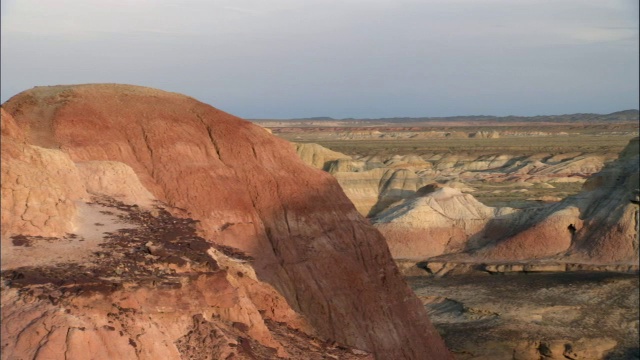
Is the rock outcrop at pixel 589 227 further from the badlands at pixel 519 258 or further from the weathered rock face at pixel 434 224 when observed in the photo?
the weathered rock face at pixel 434 224

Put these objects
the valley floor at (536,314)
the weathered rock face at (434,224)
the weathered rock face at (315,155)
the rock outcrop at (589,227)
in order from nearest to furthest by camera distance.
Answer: the valley floor at (536,314), the rock outcrop at (589,227), the weathered rock face at (434,224), the weathered rock face at (315,155)

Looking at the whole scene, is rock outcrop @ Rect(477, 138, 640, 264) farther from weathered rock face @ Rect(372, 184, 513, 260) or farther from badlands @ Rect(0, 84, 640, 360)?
badlands @ Rect(0, 84, 640, 360)

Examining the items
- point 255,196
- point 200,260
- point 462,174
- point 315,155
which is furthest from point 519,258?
point 462,174

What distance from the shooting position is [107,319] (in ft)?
36.1

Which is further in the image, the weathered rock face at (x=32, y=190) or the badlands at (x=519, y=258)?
the badlands at (x=519, y=258)

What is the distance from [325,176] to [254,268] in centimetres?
430

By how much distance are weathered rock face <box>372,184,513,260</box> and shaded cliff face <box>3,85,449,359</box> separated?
32.1m

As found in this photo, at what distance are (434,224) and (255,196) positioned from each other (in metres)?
36.7

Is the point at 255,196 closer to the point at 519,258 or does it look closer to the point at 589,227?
the point at 519,258

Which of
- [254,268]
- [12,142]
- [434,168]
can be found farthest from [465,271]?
[434,168]

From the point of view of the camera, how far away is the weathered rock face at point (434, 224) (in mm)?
53844

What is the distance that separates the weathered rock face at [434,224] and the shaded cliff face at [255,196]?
3208 centimetres

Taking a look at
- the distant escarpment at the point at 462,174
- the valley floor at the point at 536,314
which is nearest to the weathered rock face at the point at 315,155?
the distant escarpment at the point at 462,174

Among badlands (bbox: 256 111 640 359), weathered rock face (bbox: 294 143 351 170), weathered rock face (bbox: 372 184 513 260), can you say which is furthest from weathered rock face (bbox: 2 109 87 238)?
weathered rock face (bbox: 294 143 351 170)
